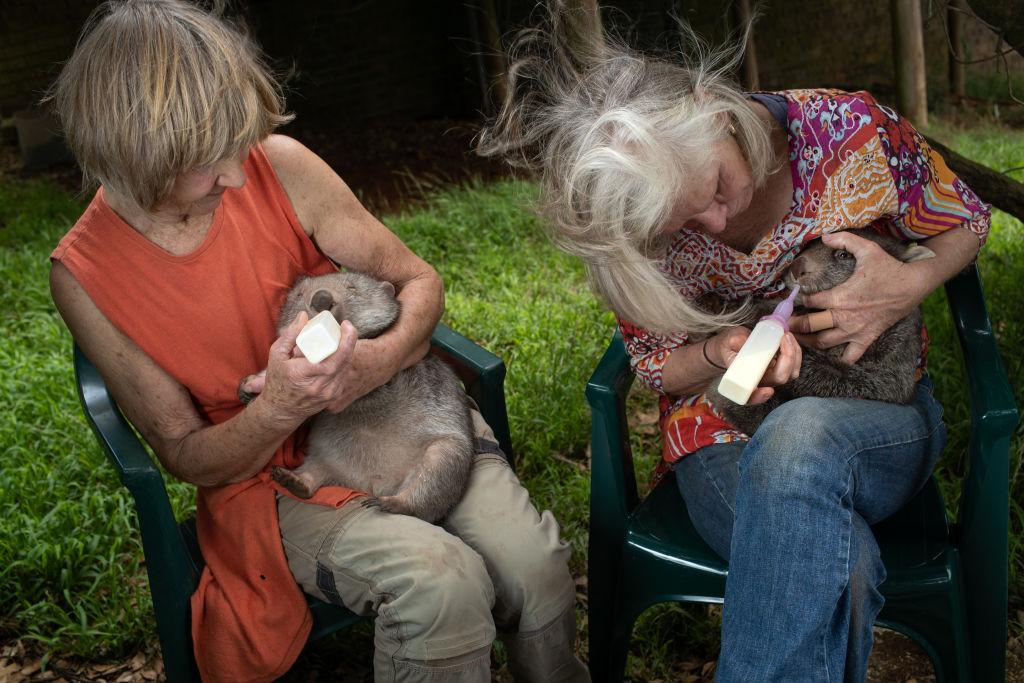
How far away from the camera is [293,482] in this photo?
2.60 metres

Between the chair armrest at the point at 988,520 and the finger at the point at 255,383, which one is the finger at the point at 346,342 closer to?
the finger at the point at 255,383

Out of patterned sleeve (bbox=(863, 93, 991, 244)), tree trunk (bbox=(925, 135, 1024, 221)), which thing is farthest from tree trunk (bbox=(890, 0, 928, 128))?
patterned sleeve (bbox=(863, 93, 991, 244))

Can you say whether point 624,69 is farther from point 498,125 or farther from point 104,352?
point 104,352

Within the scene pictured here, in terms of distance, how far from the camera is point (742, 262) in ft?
8.85

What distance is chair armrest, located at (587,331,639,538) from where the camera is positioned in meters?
2.73

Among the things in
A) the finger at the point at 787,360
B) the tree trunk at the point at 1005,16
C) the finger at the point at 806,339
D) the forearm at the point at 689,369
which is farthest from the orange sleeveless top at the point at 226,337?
the tree trunk at the point at 1005,16

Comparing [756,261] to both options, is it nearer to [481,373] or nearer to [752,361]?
[752,361]

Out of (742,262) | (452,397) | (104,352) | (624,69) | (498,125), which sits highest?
(624,69)

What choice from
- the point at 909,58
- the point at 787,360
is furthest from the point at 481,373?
the point at 909,58

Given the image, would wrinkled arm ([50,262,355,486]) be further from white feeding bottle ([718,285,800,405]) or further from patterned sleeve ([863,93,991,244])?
patterned sleeve ([863,93,991,244])

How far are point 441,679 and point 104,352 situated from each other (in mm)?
1205

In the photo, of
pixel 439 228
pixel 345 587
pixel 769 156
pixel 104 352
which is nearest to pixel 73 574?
pixel 104 352

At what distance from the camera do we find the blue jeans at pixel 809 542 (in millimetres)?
2098

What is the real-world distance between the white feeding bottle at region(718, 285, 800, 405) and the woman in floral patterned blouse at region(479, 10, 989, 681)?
47 mm
